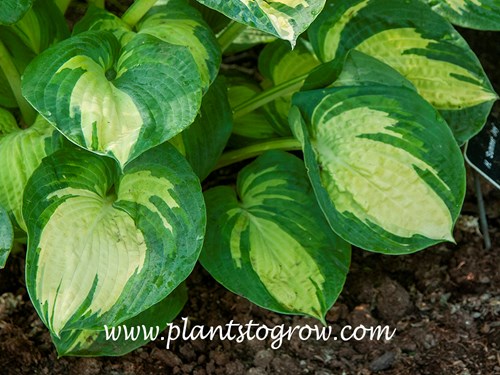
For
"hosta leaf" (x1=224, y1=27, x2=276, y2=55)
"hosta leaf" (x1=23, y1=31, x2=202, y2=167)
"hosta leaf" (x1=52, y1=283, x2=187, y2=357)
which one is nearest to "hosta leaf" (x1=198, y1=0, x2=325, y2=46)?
"hosta leaf" (x1=23, y1=31, x2=202, y2=167)

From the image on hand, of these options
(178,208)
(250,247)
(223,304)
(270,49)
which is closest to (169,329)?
(223,304)

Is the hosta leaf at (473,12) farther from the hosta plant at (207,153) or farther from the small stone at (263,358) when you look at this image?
the small stone at (263,358)

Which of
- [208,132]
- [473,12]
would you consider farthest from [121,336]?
[473,12]

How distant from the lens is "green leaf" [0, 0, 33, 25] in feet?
3.41

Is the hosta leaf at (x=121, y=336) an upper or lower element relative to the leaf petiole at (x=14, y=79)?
lower

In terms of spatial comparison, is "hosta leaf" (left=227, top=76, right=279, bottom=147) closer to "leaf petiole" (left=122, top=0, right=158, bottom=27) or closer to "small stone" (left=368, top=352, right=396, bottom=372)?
"leaf petiole" (left=122, top=0, right=158, bottom=27)

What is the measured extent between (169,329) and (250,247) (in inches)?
8.7

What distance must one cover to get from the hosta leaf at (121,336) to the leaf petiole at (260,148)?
289 mm

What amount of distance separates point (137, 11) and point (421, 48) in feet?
1.49

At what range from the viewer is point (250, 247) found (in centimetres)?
128

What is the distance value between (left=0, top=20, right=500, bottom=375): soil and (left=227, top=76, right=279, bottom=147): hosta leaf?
10.6 inches

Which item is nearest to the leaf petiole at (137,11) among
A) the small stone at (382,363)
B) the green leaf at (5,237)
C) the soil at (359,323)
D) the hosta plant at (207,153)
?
the hosta plant at (207,153)

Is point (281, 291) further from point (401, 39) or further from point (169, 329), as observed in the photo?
point (401, 39)

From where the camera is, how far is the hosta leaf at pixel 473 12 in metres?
1.19
